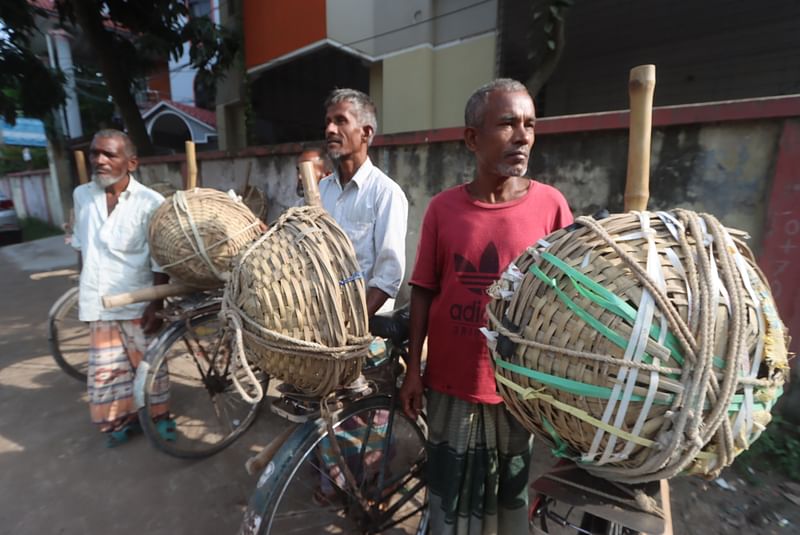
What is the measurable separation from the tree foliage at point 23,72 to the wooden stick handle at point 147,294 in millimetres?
7333

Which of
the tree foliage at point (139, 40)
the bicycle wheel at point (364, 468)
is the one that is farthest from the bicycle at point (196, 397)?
the tree foliage at point (139, 40)

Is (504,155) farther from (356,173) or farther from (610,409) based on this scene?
(610,409)

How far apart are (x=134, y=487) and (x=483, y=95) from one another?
283 centimetres

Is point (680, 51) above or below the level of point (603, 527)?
above

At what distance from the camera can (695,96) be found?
5.62 m

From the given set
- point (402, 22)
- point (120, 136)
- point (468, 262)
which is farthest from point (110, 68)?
point (468, 262)

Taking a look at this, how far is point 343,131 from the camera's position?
1.91 metres

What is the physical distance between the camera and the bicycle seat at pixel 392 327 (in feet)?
5.61

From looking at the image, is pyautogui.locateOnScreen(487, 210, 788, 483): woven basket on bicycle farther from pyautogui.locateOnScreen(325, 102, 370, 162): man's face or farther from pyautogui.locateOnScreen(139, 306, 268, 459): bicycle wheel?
pyautogui.locateOnScreen(139, 306, 268, 459): bicycle wheel

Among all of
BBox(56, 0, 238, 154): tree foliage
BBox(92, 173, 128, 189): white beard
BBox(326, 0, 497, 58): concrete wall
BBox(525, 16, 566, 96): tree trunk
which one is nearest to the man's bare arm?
BBox(92, 173, 128, 189): white beard

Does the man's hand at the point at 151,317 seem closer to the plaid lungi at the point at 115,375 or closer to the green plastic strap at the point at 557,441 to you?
the plaid lungi at the point at 115,375

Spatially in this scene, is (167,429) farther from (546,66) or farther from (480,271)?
(546,66)

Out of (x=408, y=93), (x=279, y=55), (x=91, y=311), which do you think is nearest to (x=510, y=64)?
(x=408, y=93)

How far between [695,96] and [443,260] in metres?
5.97
